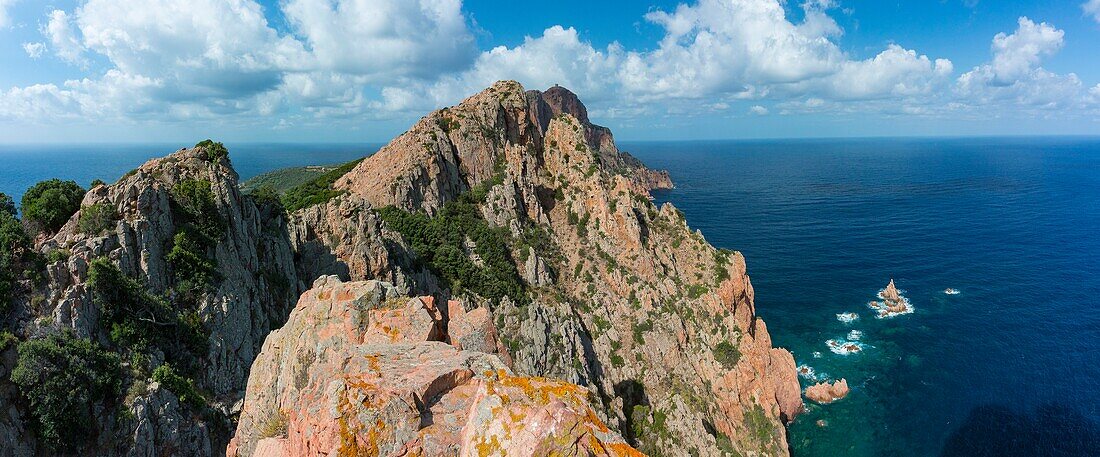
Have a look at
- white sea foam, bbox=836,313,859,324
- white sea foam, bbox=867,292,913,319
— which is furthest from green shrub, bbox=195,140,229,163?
white sea foam, bbox=867,292,913,319

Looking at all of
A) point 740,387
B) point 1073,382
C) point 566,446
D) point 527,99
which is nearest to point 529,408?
point 566,446

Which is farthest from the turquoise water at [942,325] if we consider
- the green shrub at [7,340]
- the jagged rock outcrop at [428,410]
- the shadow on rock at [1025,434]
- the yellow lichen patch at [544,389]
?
the green shrub at [7,340]

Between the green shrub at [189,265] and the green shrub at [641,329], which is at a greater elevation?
the green shrub at [189,265]

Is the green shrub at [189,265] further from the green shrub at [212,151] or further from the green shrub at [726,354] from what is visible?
the green shrub at [726,354]

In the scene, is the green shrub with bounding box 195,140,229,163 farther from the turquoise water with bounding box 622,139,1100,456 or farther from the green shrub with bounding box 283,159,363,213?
the turquoise water with bounding box 622,139,1100,456

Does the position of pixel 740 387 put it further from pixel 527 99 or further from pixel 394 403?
pixel 394 403
